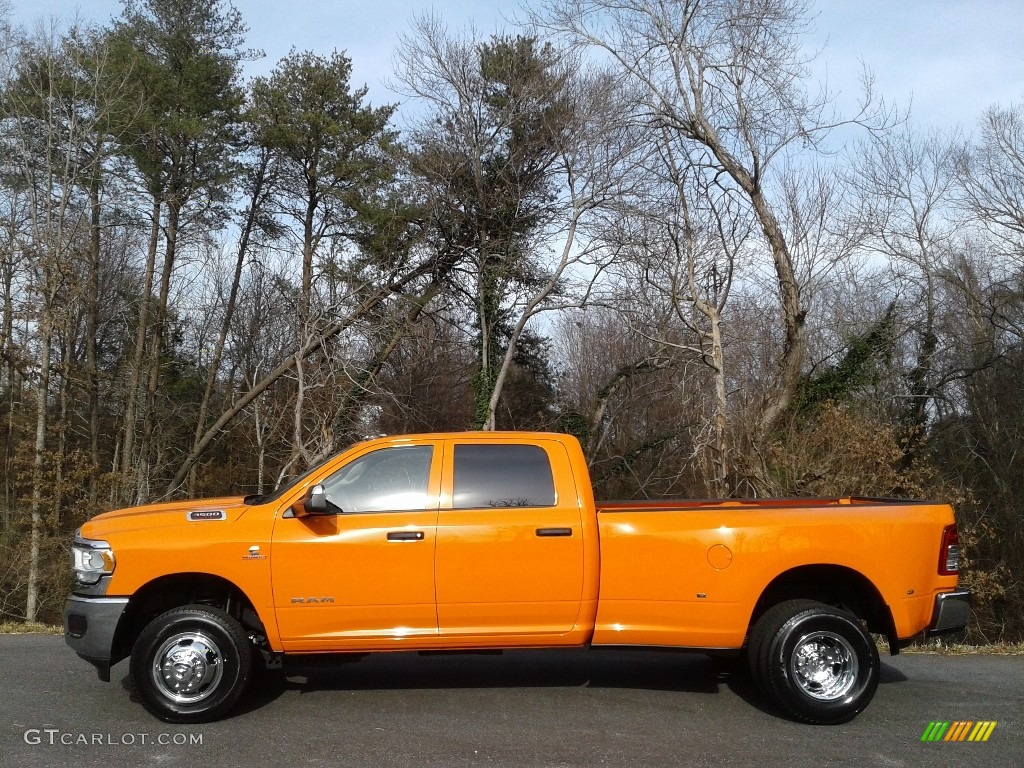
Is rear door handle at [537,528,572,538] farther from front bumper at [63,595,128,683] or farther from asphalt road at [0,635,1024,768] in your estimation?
front bumper at [63,595,128,683]

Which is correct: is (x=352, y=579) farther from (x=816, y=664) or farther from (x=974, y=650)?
(x=974, y=650)

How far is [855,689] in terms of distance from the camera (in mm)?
5770

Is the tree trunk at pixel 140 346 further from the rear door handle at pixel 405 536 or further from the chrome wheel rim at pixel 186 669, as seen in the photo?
the rear door handle at pixel 405 536

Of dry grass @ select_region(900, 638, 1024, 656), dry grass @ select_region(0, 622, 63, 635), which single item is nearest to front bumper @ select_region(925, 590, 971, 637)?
dry grass @ select_region(900, 638, 1024, 656)

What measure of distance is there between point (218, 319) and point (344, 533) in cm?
3002

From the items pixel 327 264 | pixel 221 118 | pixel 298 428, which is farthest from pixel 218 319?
pixel 298 428

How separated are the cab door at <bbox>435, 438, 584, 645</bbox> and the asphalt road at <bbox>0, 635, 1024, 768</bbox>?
585 millimetres

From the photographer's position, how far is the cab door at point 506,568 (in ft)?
Answer: 19.2

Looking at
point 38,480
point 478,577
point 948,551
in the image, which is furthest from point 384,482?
point 38,480

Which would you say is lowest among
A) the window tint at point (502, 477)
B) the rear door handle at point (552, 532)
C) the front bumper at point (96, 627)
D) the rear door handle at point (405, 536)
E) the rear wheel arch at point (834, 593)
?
the front bumper at point (96, 627)

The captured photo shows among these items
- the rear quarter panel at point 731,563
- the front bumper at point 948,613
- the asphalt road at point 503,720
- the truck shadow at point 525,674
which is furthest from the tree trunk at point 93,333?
the front bumper at point 948,613

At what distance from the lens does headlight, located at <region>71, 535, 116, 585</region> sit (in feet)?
18.9

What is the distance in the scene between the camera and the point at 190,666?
5.70 meters

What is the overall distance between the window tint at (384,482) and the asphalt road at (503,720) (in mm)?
1369
